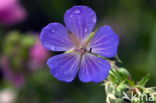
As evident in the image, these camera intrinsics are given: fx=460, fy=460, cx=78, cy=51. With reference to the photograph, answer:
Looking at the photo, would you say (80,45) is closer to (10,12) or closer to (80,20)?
(80,20)

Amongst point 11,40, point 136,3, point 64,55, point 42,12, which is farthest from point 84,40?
point 42,12

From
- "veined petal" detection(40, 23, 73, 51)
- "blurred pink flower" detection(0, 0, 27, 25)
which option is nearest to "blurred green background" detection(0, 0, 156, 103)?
"blurred pink flower" detection(0, 0, 27, 25)

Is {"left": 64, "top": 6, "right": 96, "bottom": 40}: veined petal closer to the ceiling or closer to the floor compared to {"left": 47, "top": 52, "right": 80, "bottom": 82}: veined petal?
closer to the ceiling

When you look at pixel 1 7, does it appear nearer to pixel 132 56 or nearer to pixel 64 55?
pixel 132 56

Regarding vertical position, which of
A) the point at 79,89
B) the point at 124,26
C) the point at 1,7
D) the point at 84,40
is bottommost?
the point at 79,89

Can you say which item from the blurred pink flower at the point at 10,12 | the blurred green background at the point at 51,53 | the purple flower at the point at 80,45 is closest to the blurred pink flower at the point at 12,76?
the blurred green background at the point at 51,53

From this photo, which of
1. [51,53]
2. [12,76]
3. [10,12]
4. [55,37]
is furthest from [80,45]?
[51,53]

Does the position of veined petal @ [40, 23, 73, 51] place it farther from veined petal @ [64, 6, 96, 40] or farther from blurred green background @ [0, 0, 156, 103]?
blurred green background @ [0, 0, 156, 103]
